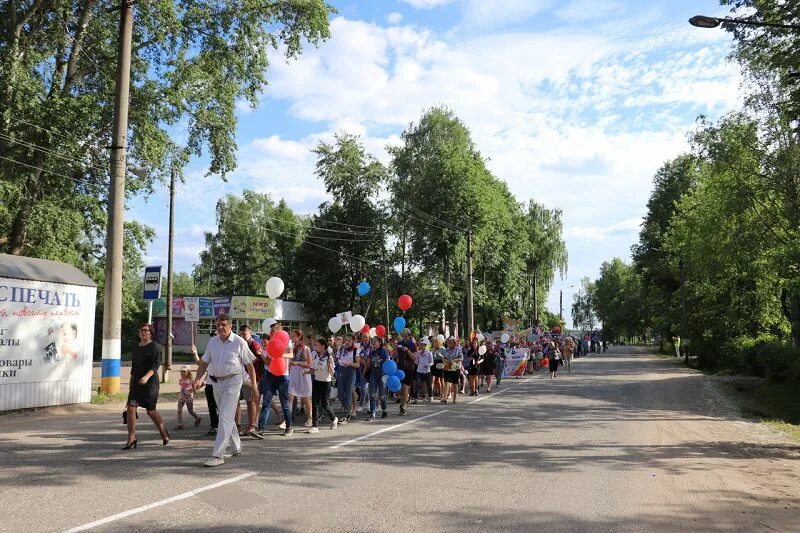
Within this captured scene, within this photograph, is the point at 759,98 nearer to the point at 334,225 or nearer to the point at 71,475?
the point at 71,475

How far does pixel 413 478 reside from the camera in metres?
7.28

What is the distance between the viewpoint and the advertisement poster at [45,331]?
507 inches

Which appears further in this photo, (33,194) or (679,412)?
(33,194)

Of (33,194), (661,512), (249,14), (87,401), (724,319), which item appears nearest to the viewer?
(661,512)

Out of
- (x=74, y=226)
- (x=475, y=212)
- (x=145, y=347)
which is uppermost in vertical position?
(x=475, y=212)

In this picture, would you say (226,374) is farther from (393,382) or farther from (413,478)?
(393,382)

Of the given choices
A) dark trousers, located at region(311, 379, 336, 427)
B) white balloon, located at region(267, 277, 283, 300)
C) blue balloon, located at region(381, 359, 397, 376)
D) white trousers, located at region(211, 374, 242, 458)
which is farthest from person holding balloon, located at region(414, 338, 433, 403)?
white trousers, located at region(211, 374, 242, 458)

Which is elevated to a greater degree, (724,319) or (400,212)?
(400,212)

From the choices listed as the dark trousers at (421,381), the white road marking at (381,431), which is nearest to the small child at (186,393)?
the white road marking at (381,431)

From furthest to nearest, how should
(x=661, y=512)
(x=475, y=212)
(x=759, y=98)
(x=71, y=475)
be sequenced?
1. (x=475, y=212)
2. (x=759, y=98)
3. (x=71, y=475)
4. (x=661, y=512)

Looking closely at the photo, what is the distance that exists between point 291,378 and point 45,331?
21.1 feet

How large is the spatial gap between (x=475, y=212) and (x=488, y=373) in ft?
93.8

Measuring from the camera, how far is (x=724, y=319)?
34.9m

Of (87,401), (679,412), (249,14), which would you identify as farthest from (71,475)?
(249,14)
